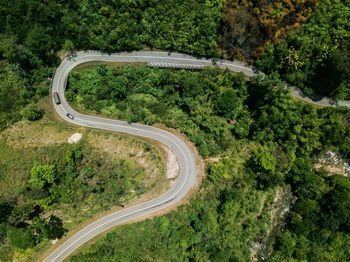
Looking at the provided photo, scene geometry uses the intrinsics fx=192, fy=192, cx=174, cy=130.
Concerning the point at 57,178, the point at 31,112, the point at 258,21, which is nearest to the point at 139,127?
the point at 57,178

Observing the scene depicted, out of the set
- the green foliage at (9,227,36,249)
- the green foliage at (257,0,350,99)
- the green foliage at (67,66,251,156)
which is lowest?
the green foliage at (9,227,36,249)

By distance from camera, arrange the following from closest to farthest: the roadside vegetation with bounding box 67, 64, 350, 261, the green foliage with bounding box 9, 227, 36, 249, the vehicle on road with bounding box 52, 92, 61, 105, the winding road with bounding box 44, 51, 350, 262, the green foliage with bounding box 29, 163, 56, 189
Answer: the green foliage with bounding box 9, 227, 36, 249, the green foliage with bounding box 29, 163, 56, 189, the winding road with bounding box 44, 51, 350, 262, the roadside vegetation with bounding box 67, 64, 350, 261, the vehicle on road with bounding box 52, 92, 61, 105

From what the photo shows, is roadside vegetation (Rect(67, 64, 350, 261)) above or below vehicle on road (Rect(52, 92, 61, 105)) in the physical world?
below

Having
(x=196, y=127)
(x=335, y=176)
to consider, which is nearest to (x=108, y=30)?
(x=196, y=127)

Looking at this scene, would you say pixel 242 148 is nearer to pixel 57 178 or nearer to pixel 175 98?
pixel 175 98

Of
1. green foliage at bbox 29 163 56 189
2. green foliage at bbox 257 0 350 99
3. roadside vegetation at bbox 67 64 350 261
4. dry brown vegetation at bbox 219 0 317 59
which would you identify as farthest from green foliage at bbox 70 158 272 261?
dry brown vegetation at bbox 219 0 317 59

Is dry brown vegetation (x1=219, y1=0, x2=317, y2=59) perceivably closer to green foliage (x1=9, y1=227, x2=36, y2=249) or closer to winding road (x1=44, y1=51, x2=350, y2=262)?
winding road (x1=44, y1=51, x2=350, y2=262)

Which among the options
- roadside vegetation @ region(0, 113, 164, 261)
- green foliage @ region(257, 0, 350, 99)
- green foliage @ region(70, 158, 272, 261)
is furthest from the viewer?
green foliage @ region(257, 0, 350, 99)

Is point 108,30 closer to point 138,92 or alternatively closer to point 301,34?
point 138,92
